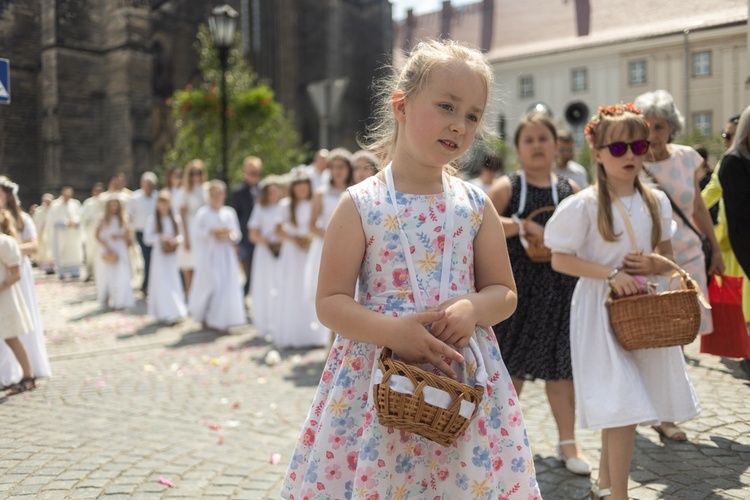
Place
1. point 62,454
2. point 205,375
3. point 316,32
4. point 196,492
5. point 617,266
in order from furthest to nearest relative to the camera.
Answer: point 316,32 < point 205,375 < point 62,454 < point 196,492 < point 617,266

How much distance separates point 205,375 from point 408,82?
17.0 ft

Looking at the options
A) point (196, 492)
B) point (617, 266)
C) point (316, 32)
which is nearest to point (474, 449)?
point (617, 266)

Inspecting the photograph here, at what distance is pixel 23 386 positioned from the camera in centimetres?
596

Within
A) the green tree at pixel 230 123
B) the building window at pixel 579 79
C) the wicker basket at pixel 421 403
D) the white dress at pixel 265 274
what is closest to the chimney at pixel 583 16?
the building window at pixel 579 79

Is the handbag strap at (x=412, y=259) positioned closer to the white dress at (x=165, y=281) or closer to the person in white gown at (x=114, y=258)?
the white dress at (x=165, y=281)

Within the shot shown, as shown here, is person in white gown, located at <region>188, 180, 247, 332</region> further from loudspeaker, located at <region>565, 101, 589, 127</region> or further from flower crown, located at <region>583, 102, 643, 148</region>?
flower crown, located at <region>583, 102, 643, 148</region>

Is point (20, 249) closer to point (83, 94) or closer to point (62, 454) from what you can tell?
point (62, 454)

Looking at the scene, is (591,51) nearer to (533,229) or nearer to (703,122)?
(703,122)

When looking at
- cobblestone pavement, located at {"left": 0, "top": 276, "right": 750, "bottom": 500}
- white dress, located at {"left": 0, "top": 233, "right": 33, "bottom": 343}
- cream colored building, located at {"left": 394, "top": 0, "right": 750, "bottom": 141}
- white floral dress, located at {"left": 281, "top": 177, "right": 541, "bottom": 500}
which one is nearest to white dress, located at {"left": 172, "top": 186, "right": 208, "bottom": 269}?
cobblestone pavement, located at {"left": 0, "top": 276, "right": 750, "bottom": 500}

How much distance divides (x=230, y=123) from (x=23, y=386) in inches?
560

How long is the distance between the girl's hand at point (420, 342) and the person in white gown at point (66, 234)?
13746mm

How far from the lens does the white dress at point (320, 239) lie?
7602 mm

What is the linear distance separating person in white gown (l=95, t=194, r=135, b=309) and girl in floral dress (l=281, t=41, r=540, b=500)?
416 inches

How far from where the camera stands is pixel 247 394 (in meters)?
5.98
